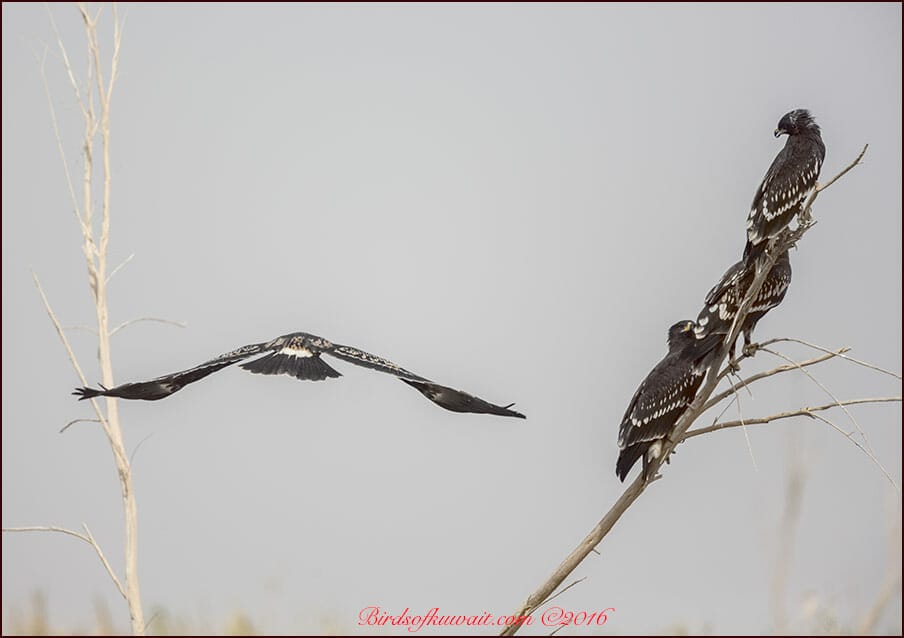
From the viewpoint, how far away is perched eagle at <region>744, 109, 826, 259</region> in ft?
9.87

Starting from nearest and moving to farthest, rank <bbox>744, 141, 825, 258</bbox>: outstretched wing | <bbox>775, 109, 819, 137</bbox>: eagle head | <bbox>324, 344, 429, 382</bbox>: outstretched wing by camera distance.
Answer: <bbox>324, 344, 429, 382</bbox>: outstretched wing < <bbox>744, 141, 825, 258</bbox>: outstretched wing < <bbox>775, 109, 819, 137</bbox>: eagle head

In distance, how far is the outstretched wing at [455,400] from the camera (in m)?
2.48

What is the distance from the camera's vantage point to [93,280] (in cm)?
424

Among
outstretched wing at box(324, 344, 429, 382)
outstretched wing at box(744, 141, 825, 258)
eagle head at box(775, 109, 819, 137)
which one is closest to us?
outstretched wing at box(324, 344, 429, 382)

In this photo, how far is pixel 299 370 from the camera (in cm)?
253

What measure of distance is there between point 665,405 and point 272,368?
1.24m

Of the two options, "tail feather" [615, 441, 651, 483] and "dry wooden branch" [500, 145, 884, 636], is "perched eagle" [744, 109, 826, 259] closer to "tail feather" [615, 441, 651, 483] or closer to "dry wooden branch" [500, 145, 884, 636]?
"dry wooden branch" [500, 145, 884, 636]

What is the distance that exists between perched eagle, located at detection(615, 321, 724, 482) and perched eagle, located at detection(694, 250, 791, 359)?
0.17ft

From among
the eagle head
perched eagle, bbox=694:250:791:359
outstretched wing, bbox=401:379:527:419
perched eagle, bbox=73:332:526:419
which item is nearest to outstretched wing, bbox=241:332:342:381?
perched eagle, bbox=73:332:526:419

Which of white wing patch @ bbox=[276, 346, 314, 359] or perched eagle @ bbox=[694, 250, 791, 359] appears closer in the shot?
white wing patch @ bbox=[276, 346, 314, 359]

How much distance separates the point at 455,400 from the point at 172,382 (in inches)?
29.8

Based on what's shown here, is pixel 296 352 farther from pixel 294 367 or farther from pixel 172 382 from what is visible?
pixel 172 382

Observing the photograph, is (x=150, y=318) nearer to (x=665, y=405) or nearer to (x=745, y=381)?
(x=665, y=405)

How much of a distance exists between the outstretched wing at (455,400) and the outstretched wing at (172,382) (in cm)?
46
